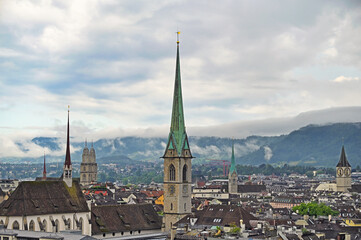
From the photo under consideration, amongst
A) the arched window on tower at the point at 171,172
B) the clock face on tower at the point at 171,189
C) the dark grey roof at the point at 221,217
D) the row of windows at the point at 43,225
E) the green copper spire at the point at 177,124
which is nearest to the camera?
the row of windows at the point at 43,225

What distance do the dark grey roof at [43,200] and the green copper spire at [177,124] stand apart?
55.5ft

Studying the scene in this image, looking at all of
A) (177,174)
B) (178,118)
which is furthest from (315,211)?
(178,118)

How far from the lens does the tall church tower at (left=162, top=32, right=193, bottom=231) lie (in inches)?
4003

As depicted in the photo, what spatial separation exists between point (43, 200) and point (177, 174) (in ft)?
72.7

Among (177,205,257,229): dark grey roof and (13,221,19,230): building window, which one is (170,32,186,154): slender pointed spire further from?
(13,221,19,230): building window

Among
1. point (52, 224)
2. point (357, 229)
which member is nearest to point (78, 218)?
point (52, 224)

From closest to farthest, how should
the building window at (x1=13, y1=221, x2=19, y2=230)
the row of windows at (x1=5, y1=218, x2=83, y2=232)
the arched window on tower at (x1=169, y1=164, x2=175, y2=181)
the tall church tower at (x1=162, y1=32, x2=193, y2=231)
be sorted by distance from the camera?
the building window at (x1=13, y1=221, x2=19, y2=230) < the row of windows at (x1=5, y1=218, x2=83, y2=232) < the tall church tower at (x1=162, y1=32, x2=193, y2=231) < the arched window on tower at (x1=169, y1=164, x2=175, y2=181)

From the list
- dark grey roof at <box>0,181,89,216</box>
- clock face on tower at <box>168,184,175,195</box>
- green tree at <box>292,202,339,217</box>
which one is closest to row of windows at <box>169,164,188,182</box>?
clock face on tower at <box>168,184,175,195</box>

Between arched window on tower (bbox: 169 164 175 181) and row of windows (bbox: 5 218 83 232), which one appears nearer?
row of windows (bbox: 5 218 83 232)

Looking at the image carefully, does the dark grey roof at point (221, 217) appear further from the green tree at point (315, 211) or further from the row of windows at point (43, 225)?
the green tree at point (315, 211)

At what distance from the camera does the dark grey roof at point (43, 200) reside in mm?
84125

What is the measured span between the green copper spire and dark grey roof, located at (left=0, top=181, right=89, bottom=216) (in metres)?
16.9

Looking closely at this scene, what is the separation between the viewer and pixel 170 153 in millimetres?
103438

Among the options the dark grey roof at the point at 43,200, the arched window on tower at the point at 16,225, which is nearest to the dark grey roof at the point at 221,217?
the dark grey roof at the point at 43,200
